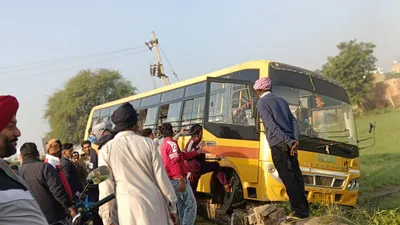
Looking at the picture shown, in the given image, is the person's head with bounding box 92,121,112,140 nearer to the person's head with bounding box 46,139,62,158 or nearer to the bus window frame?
the person's head with bounding box 46,139,62,158

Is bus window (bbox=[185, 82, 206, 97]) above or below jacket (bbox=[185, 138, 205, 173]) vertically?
above

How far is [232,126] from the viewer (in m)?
7.67

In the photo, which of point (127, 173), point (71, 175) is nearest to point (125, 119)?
point (127, 173)

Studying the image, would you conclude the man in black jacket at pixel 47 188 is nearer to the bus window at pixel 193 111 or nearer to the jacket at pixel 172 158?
the jacket at pixel 172 158

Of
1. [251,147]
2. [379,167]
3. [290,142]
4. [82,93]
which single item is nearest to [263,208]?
[290,142]

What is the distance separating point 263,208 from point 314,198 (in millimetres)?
1830

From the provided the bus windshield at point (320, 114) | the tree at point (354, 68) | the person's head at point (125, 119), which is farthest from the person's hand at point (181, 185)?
the tree at point (354, 68)

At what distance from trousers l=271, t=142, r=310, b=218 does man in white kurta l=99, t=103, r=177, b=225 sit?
2.10m

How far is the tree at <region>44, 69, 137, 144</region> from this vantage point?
36156mm

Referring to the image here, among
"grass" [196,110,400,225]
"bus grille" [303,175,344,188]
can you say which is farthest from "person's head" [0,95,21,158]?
"bus grille" [303,175,344,188]

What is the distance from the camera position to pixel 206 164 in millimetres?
7121

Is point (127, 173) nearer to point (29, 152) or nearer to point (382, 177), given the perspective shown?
point (29, 152)

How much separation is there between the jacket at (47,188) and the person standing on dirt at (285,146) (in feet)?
8.48

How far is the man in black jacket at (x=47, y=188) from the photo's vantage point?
4301 mm
